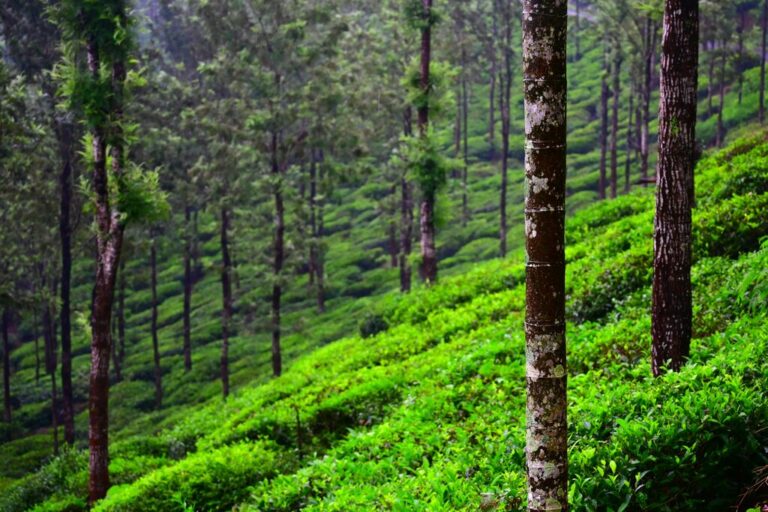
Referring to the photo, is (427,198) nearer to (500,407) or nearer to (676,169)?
(500,407)

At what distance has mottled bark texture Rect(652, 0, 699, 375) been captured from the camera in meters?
7.81

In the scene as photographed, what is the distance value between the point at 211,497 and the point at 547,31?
9943 millimetres

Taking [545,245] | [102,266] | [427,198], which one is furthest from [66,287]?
[545,245]

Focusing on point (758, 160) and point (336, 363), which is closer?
point (758, 160)

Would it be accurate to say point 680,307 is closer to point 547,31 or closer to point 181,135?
point 547,31

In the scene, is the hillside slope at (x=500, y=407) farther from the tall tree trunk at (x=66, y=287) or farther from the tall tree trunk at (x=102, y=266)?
the tall tree trunk at (x=66, y=287)

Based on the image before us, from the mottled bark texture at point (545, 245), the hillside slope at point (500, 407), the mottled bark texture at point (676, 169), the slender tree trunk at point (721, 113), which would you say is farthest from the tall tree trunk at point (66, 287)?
the slender tree trunk at point (721, 113)

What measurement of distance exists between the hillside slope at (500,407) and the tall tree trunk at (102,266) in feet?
3.37

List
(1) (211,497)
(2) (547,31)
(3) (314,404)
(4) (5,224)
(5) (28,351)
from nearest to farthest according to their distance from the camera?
(2) (547,31)
(1) (211,497)
(3) (314,404)
(4) (5,224)
(5) (28,351)

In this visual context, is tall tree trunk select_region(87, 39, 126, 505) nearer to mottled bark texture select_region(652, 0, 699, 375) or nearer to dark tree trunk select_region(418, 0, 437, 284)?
dark tree trunk select_region(418, 0, 437, 284)

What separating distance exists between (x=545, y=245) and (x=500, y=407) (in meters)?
5.84

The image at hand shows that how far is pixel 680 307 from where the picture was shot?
798 cm

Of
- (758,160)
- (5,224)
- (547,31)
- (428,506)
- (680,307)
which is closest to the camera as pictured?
(547,31)

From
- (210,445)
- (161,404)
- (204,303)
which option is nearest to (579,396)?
(210,445)
